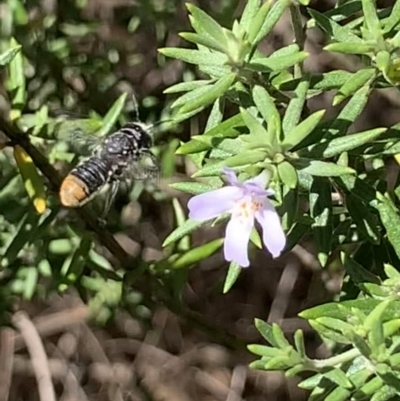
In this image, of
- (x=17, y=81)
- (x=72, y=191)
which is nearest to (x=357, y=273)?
(x=72, y=191)

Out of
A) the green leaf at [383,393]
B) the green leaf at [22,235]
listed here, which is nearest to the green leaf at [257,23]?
the green leaf at [383,393]

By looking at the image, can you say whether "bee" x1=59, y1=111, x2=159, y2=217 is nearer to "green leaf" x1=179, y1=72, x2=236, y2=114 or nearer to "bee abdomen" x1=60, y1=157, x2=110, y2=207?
"bee abdomen" x1=60, y1=157, x2=110, y2=207

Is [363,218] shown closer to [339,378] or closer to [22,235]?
[339,378]

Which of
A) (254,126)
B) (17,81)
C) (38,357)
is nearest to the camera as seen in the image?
(254,126)

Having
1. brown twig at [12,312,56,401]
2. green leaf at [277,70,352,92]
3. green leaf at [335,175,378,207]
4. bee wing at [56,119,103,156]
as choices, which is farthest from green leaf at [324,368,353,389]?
brown twig at [12,312,56,401]

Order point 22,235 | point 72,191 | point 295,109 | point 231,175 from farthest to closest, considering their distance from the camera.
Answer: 1. point 22,235
2. point 72,191
3. point 295,109
4. point 231,175

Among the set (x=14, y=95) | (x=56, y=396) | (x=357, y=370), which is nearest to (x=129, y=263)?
(x=14, y=95)

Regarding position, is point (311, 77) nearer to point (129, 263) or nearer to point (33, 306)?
point (129, 263)
